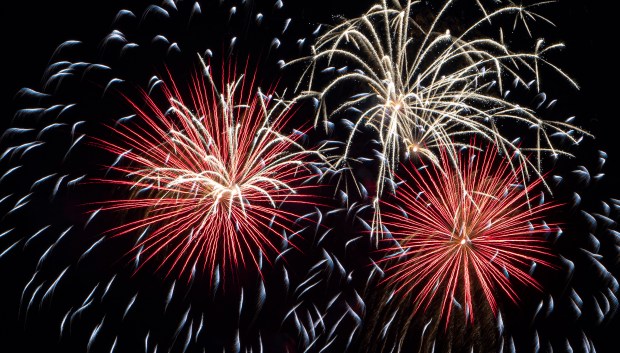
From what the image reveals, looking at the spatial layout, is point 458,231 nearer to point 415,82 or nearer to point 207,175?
point 415,82

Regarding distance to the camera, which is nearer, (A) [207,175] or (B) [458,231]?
(A) [207,175]

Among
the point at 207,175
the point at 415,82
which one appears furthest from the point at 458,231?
the point at 207,175

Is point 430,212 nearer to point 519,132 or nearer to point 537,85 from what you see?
point 519,132

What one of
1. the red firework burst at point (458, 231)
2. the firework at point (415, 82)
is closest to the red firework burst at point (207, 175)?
the firework at point (415, 82)

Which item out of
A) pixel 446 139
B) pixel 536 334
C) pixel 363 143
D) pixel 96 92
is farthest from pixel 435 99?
pixel 96 92

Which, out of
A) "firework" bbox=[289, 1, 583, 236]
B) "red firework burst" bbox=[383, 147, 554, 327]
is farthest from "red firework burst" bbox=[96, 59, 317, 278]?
"red firework burst" bbox=[383, 147, 554, 327]

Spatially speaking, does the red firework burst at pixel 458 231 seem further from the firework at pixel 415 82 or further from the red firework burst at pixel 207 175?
the red firework burst at pixel 207 175
